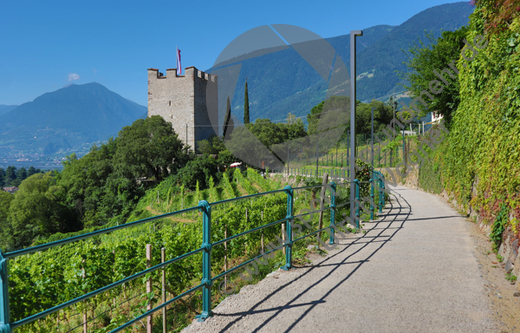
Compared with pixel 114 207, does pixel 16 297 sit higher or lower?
higher

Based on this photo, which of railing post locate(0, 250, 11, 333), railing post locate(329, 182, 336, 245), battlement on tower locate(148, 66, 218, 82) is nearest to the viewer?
railing post locate(0, 250, 11, 333)

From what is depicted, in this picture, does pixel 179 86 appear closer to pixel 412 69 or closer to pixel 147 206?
pixel 147 206

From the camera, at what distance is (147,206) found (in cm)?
4569

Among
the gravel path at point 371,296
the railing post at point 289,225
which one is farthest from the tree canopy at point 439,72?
the railing post at point 289,225

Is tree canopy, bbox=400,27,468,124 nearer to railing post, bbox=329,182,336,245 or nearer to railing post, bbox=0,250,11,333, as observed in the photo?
railing post, bbox=329,182,336,245

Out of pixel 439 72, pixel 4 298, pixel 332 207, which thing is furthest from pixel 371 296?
pixel 439 72

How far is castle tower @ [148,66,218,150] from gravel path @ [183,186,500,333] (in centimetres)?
5392

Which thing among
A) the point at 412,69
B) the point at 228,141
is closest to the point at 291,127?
the point at 228,141

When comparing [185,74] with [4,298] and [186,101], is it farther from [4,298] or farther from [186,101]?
[4,298]

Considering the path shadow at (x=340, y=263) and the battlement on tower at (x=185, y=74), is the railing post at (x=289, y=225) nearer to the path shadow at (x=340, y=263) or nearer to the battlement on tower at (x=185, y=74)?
the path shadow at (x=340, y=263)

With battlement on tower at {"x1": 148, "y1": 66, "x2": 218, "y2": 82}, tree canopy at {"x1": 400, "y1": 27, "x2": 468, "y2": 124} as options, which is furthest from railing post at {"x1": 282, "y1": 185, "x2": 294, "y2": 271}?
battlement on tower at {"x1": 148, "y1": 66, "x2": 218, "y2": 82}

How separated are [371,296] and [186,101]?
191 feet

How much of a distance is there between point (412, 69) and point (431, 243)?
1344 centimetres

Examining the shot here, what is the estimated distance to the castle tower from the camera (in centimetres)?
5856
